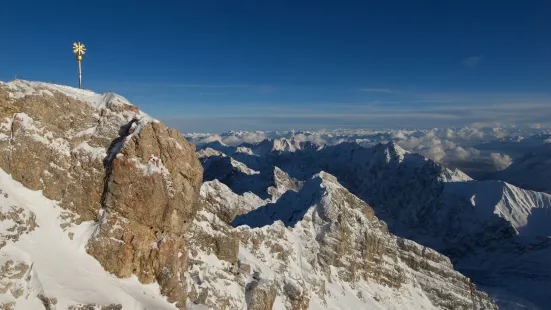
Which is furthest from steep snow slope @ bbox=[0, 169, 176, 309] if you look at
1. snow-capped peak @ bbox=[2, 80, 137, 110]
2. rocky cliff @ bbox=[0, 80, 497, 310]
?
snow-capped peak @ bbox=[2, 80, 137, 110]

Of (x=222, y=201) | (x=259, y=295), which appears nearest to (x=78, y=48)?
(x=259, y=295)

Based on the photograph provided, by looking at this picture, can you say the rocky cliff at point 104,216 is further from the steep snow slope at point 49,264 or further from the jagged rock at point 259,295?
the jagged rock at point 259,295

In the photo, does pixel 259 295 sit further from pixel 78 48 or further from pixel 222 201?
pixel 222 201

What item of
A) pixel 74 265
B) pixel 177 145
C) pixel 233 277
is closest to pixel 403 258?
pixel 233 277

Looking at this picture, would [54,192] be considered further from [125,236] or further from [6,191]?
[125,236]

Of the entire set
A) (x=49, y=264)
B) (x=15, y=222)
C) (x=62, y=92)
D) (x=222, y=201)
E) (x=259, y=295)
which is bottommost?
(x=259, y=295)
